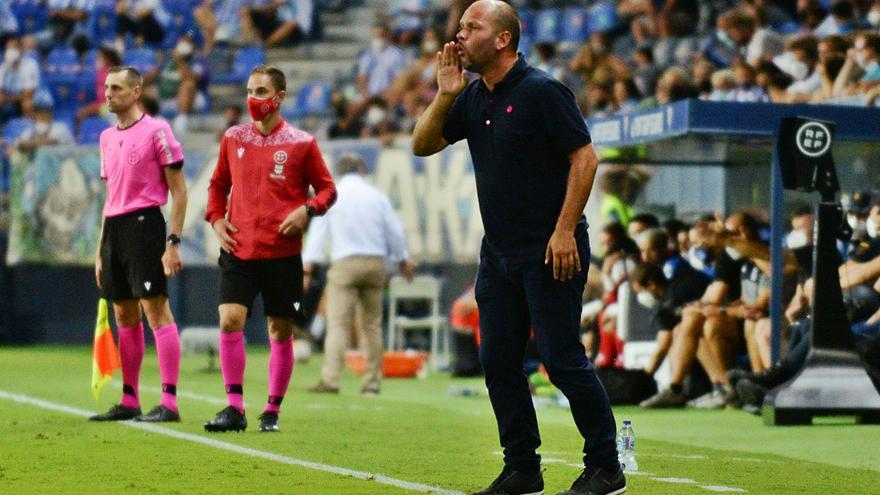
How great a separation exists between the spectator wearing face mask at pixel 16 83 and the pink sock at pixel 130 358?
53.1 feet

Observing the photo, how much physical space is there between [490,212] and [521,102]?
443 mm

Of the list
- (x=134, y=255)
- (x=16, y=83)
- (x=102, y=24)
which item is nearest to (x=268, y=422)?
(x=134, y=255)

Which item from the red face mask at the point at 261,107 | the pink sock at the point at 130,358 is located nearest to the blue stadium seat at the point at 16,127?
the pink sock at the point at 130,358

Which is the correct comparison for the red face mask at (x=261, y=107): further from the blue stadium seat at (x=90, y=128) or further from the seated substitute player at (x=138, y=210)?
the blue stadium seat at (x=90, y=128)

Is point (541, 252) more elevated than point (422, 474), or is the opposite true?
point (541, 252)

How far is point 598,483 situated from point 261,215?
3.92 meters

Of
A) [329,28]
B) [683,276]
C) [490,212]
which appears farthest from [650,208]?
[329,28]

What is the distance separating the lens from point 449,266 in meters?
21.8

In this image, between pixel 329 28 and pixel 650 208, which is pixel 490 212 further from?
pixel 329 28

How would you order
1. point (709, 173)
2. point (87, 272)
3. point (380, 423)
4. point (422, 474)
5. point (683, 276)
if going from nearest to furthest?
point (422, 474) → point (380, 423) → point (683, 276) → point (709, 173) → point (87, 272)

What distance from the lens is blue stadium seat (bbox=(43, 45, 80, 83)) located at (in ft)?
90.5

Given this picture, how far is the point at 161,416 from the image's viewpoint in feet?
35.6

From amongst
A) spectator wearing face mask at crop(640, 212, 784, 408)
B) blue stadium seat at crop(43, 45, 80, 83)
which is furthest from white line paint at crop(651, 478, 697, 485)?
blue stadium seat at crop(43, 45, 80, 83)

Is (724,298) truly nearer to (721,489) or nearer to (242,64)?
(721,489)
